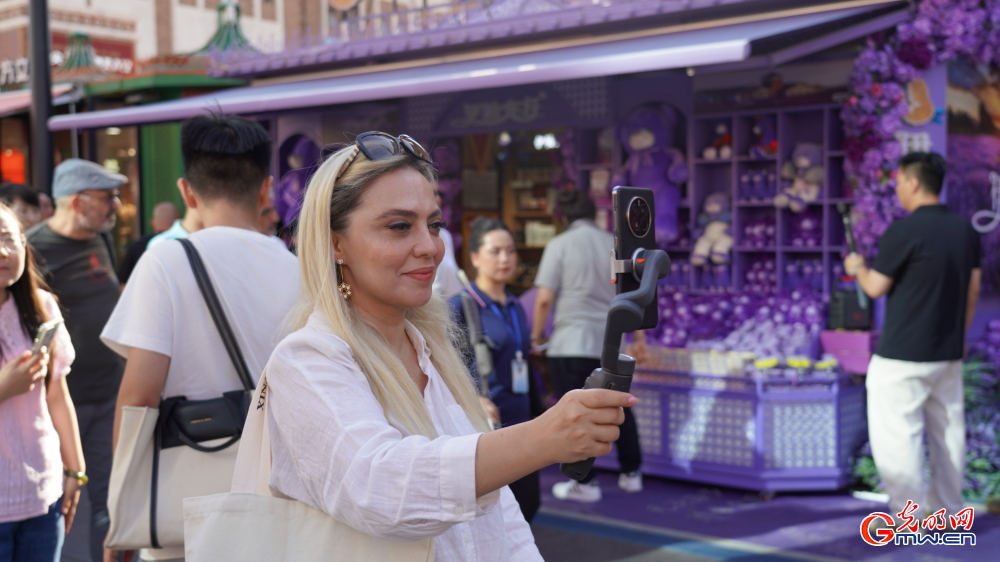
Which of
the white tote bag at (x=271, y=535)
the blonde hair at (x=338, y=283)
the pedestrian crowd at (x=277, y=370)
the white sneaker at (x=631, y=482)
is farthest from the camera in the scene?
the white sneaker at (x=631, y=482)

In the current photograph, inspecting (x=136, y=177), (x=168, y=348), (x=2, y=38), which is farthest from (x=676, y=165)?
(x=2, y=38)

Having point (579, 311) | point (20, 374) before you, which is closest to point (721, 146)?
point (579, 311)

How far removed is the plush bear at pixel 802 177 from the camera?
667cm

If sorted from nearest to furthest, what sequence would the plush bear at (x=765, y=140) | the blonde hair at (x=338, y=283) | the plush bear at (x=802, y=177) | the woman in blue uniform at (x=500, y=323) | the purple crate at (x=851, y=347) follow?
the blonde hair at (x=338, y=283)
the woman in blue uniform at (x=500, y=323)
the purple crate at (x=851, y=347)
the plush bear at (x=802, y=177)
the plush bear at (x=765, y=140)

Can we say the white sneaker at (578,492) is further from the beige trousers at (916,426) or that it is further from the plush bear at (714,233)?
the plush bear at (714,233)

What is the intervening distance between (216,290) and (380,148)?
96 centimetres

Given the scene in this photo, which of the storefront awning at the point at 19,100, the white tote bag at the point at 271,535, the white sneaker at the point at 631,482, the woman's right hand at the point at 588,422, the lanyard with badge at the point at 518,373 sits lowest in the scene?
the white sneaker at the point at 631,482

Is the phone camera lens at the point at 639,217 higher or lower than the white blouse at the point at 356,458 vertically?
higher

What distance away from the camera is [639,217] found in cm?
115

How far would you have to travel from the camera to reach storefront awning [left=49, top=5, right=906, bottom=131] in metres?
4.82

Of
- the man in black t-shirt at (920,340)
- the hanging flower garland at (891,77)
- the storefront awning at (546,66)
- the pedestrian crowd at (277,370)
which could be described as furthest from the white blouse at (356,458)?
the hanging flower garland at (891,77)

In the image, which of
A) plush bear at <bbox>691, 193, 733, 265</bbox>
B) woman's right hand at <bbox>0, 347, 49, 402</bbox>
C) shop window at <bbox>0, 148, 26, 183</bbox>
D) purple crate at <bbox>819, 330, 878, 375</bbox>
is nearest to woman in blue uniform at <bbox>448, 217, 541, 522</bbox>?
woman's right hand at <bbox>0, 347, 49, 402</bbox>

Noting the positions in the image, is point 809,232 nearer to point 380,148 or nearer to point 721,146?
point 721,146

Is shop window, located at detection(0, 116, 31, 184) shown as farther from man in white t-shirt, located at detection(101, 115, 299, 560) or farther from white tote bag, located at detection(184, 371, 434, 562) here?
white tote bag, located at detection(184, 371, 434, 562)
